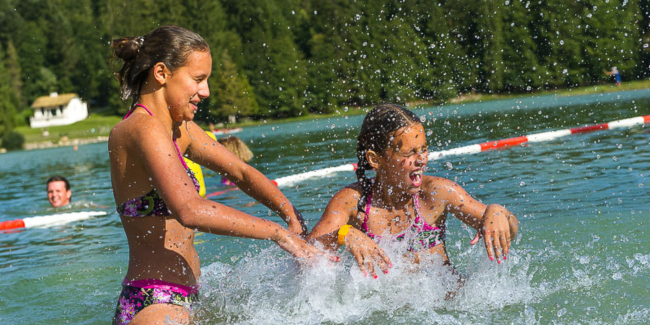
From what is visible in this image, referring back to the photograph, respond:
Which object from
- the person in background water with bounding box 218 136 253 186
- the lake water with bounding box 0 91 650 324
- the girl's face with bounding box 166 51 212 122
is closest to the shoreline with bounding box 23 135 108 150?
the lake water with bounding box 0 91 650 324

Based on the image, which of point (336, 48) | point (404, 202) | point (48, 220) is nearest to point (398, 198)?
point (404, 202)

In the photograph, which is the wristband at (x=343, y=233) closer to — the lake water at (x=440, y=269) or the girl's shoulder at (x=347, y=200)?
the lake water at (x=440, y=269)

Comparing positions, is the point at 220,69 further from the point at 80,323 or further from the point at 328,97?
the point at 80,323

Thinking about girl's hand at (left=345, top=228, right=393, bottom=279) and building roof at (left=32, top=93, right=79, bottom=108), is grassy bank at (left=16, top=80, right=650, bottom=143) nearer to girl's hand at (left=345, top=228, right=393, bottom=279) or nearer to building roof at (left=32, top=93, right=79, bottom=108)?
building roof at (left=32, top=93, right=79, bottom=108)

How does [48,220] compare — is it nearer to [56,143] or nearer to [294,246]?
[294,246]

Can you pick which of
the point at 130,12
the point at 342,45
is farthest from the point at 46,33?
the point at 342,45

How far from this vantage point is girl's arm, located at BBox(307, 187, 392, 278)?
3439 mm

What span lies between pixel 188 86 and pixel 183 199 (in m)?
0.64

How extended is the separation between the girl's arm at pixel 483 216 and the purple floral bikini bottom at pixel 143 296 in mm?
1632

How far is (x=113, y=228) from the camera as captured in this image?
9.73 m

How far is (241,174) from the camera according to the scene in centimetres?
403

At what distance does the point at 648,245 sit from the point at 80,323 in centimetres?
442

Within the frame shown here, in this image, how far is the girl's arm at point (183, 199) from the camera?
2988 millimetres

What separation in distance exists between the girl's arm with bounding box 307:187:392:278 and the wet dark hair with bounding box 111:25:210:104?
124 cm
